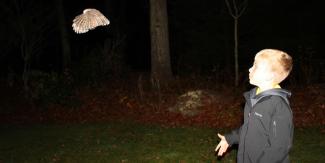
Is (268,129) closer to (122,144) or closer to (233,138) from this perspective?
(233,138)

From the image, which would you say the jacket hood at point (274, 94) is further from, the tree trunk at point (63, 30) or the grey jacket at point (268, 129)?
the tree trunk at point (63, 30)

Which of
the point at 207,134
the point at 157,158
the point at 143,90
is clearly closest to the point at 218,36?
the point at 143,90

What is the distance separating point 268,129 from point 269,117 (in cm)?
10

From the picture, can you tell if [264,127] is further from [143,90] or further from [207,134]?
[143,90]

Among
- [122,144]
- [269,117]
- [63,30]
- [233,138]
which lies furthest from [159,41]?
[269,117]

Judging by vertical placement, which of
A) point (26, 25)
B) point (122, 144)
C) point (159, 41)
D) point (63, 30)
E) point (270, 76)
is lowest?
point (122, 144)

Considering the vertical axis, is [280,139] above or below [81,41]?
below

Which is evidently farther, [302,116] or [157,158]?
[302,116]

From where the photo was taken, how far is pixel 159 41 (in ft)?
46.9

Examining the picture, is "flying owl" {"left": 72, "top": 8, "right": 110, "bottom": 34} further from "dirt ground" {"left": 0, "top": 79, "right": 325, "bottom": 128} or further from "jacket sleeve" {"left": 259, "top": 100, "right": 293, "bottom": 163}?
"dirt ground" {"left": 0, "top": 79, "right": 325, "bottom": 128}

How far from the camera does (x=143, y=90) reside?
47.0 ft

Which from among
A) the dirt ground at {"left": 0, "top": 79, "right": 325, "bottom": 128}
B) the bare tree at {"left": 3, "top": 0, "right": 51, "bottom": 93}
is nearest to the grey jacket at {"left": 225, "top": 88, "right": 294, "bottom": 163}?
the dirt ground at {"left": 0, "top": 79, "right": 325, "bottom": 128}

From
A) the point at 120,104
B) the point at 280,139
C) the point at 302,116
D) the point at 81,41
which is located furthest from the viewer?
the point at 81,41

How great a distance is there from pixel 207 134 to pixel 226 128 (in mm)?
808
